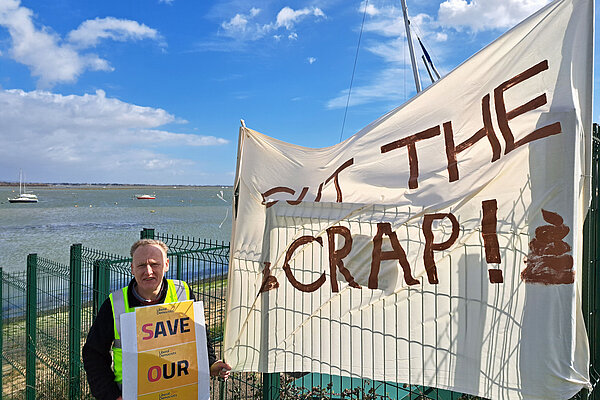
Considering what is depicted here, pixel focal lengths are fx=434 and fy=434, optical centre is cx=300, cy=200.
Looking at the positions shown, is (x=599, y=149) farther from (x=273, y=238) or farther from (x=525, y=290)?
(x=273, y=238)

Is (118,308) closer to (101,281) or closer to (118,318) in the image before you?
(118,318)

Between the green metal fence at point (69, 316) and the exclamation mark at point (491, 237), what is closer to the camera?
the exclamation mark at point (491, 237)

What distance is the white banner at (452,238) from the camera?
7.83 ft

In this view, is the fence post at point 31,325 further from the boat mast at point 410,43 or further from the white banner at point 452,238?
the boat mast at point 410,43

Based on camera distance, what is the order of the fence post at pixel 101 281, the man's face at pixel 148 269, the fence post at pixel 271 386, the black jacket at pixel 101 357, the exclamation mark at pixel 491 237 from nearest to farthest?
the exclamation mark at pixel 491 237, the black jacket at pixel 101 357, the man's face at pixel 148 269, the fence post at pixel 271 386, the fence post at pixel 101 281

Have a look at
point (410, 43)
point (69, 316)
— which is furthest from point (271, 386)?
point (410, 43)

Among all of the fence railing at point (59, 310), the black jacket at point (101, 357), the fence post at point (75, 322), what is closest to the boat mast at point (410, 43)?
the fence railing at point (59, 310)

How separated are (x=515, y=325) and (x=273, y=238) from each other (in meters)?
1.86

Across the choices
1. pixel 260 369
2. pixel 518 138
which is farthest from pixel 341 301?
pixel 518 138

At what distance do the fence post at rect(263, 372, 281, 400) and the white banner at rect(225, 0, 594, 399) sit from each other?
0.38 metres

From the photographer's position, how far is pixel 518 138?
256 cm

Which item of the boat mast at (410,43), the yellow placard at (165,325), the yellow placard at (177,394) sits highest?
the boat mast at (410,43)

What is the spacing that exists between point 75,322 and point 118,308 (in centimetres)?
394

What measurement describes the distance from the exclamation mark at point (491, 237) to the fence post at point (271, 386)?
2.22 meters
